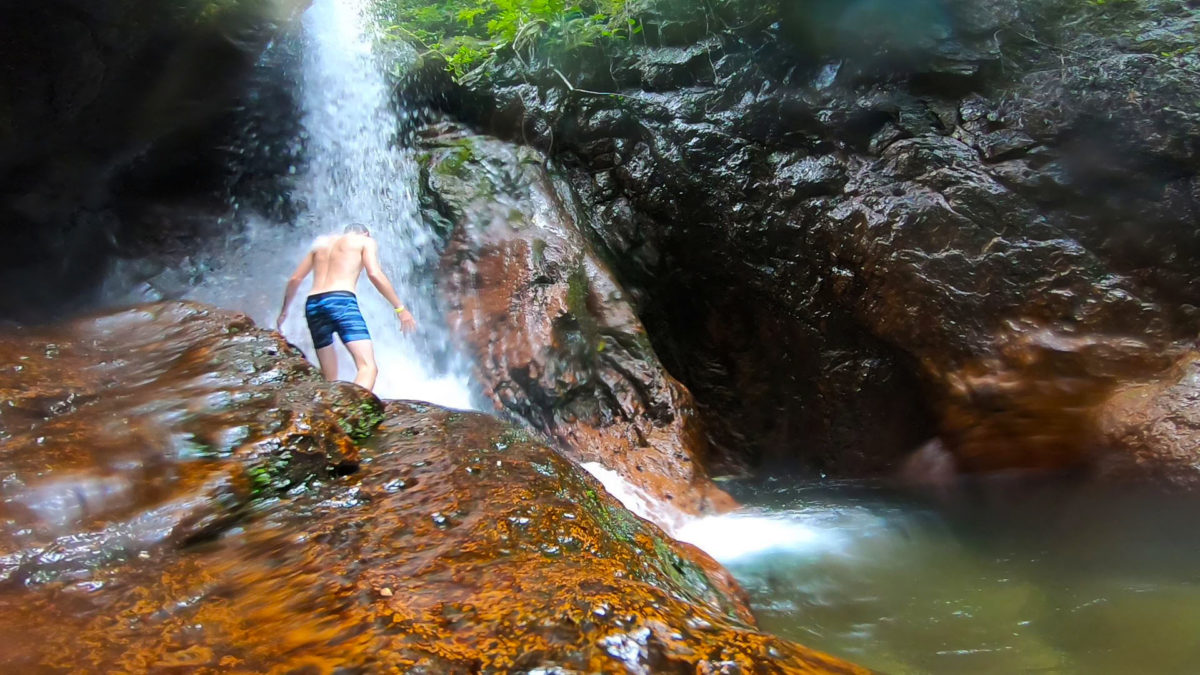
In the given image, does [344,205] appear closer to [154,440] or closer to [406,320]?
[406,320]

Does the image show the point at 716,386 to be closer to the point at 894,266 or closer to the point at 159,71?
the point at 894,266

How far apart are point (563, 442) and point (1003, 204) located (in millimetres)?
4238

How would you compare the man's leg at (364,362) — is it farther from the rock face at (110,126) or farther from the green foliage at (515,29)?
the green foliage at (515,29)

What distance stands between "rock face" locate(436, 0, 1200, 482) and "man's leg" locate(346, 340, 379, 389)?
3.03 m

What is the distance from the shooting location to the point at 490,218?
267 inches

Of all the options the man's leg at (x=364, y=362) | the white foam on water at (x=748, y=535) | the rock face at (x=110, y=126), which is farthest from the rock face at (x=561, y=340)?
the rock face at (x=110, y=126)

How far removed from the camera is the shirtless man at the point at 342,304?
5.13 metres

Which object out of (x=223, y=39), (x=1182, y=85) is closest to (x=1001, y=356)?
(x=1182, y=85)

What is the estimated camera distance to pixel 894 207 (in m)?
5.62

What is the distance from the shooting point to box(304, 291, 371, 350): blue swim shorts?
5180mm

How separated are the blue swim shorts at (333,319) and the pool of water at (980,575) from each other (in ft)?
10.2

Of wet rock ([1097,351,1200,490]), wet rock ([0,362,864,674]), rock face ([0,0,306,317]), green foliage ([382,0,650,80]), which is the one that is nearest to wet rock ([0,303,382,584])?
wet rock ([0,362,864,674])

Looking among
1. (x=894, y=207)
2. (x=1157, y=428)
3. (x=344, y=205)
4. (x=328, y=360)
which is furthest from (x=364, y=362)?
(x=1157, y=428)

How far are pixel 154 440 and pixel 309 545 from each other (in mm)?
1153
